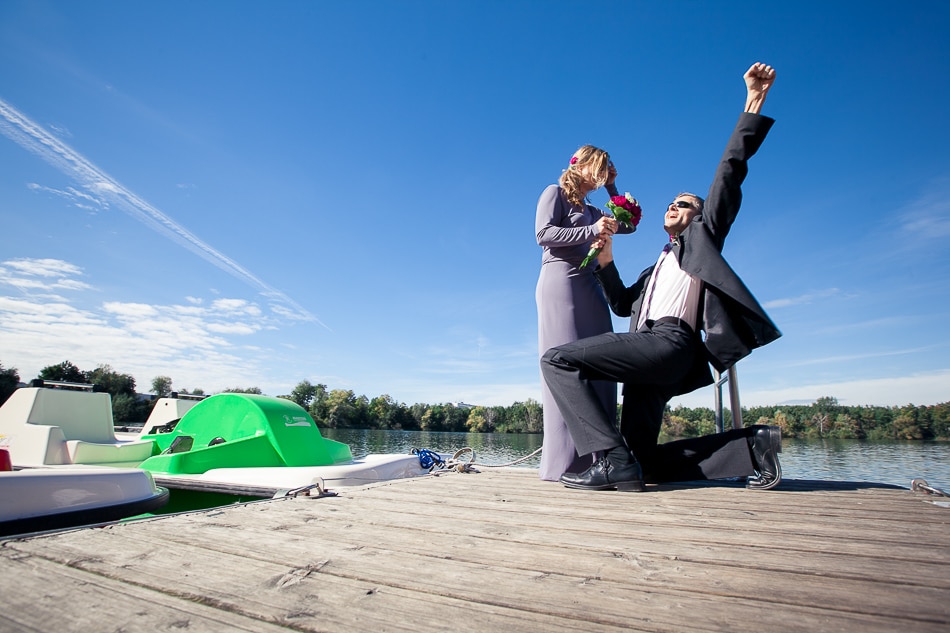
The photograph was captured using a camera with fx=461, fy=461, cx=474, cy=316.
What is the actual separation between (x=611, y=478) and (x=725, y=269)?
4.45 feet

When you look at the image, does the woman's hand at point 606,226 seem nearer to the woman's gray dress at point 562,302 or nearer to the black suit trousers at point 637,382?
the woman's gray dress at point 562,302

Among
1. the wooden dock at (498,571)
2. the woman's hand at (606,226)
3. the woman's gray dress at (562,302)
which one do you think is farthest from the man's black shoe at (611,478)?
the woman's hand at (606,226)

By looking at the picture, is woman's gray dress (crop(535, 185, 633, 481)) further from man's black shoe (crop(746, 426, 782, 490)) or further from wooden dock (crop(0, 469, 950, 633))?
wooden dock (crop(0, 469, 950, 633))

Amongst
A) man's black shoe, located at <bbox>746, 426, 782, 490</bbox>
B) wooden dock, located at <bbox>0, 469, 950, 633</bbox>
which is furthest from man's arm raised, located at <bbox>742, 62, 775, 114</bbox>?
wooden dock, located at <bbox>0, 469, 950, 633</bbox>

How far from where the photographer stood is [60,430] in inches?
239

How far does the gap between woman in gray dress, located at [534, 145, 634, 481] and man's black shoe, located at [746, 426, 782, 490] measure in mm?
1087

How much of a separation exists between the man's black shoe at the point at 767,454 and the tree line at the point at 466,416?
86.1ft

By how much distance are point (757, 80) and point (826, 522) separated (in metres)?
2.39

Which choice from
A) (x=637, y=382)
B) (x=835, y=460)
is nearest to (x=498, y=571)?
(x=637, y=382)

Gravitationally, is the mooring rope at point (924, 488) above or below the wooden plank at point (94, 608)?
above

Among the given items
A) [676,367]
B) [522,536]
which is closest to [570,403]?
[676,367]

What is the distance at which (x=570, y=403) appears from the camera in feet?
9.26

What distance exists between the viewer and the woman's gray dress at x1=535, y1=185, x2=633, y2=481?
136 inches

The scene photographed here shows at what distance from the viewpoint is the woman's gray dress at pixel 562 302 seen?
3455 mm
